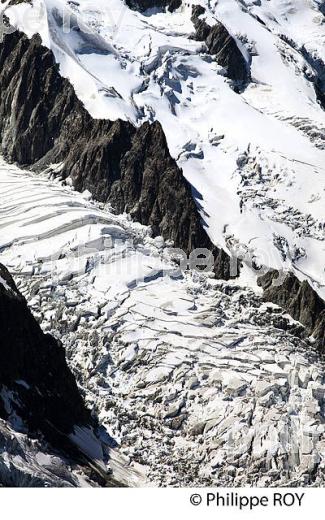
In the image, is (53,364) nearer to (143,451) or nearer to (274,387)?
(143,451)

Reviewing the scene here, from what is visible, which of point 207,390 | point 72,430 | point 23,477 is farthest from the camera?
point 207,390

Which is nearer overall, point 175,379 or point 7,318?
point 7,318

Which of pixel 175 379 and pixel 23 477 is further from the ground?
pixel 23 477
